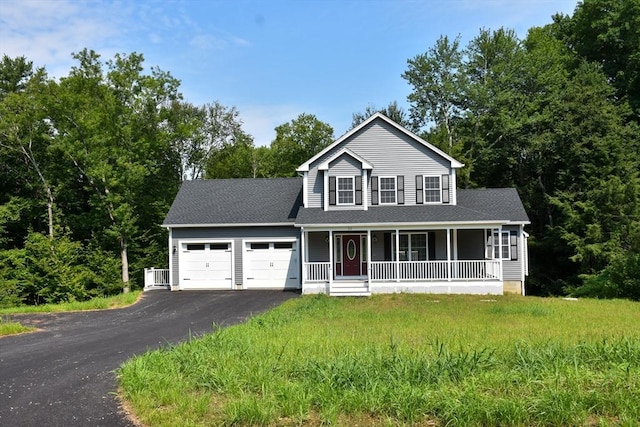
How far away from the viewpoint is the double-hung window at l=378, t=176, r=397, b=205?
22656 millimetres

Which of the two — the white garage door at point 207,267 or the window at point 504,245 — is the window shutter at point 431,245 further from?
the white garage door at point 207,267

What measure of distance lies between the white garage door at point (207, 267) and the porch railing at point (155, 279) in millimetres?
1269

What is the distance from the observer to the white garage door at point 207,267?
891 inches

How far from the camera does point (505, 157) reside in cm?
3222

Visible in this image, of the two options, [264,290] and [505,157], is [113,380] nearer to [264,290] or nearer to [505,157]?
[264,290]

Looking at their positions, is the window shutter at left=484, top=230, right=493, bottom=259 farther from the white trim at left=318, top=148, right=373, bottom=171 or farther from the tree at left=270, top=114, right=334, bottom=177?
the tree at left=270, top=114, right=334, bottom=177

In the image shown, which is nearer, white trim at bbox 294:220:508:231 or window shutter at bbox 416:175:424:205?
white trim at bbox 294:220:508:231

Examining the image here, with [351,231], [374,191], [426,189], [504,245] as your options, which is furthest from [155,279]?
[504,245]

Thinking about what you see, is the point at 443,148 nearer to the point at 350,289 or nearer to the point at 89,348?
the point at 350,289

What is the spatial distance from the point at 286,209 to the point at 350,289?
527cm

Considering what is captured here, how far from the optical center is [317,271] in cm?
2084

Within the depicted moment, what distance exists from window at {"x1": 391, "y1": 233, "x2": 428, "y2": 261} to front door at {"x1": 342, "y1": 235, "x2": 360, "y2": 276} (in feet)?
5.01

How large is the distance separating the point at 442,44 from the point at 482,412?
3434 cm

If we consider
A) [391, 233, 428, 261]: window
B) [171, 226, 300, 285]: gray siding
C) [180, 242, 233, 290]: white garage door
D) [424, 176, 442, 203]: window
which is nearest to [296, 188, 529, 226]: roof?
[424, 176, 442, 203]: window
